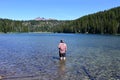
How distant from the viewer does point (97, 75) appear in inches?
1062

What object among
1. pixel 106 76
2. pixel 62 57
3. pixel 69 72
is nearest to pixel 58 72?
pixel 69 72

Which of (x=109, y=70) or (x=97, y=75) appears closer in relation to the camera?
(x=97, y=75)

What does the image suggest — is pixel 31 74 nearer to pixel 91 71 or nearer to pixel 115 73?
pixel 91 71

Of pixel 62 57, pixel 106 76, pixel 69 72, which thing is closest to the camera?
pixel 106 76

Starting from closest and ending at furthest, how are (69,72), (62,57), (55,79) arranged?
(55,79) → (69,72) → (62,57)

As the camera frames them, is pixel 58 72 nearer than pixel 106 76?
No

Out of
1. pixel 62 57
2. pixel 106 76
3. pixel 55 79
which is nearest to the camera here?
pixel 55 79

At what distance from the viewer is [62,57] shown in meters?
39.2

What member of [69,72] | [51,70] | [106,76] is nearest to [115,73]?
[106,76]

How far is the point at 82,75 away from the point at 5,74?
711 cm

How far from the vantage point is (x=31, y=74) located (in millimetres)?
27453

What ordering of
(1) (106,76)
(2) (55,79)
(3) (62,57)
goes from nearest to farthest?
(2) (55,79) → (1) (106,76) → (3) (62,57)

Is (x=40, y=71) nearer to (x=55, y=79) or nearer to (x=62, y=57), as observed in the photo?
(x=55, y=79)

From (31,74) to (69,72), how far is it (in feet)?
12.3
